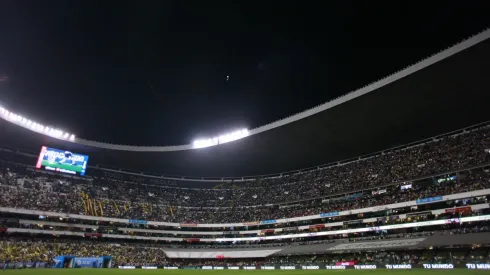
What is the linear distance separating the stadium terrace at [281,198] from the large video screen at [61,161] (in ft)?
0.71

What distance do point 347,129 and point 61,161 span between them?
59184 millimetres

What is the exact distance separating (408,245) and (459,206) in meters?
10.7

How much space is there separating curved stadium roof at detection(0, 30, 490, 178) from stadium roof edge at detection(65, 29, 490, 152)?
108 mm

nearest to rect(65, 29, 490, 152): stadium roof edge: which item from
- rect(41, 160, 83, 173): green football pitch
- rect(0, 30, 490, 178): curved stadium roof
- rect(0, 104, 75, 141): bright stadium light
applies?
rect(0, 30, 490, 178): curved stadium roof

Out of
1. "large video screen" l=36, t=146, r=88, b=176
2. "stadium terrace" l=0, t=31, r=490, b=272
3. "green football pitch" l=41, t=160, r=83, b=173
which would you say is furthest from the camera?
"green football pitch" l=41, t=160, r=83, b=173

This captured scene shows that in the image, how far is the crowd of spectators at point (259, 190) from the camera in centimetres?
5344

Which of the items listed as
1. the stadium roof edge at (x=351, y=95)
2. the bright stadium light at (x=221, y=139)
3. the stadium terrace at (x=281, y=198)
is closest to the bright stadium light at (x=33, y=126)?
the stadium terrace at (x=281, y=198)

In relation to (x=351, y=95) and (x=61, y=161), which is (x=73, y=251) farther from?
(x=351, y=95)

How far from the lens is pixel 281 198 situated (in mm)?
75625

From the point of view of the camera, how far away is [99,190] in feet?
245

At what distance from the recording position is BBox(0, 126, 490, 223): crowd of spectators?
175ft

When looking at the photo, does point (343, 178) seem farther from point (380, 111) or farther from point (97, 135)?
point (97, 135)

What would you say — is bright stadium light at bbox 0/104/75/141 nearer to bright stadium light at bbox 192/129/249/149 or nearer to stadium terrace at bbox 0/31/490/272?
stadium terrace at bbox 0/31/490/272

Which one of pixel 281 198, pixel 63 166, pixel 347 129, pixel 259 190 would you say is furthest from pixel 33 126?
pixel 347 129
